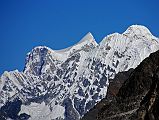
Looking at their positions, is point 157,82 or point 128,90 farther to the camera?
point 128,90

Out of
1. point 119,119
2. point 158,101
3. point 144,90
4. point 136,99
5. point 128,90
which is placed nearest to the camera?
point 158,101

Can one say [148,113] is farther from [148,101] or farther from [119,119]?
[119,119]

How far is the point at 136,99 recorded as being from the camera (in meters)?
103

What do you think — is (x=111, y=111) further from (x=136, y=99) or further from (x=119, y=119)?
(x=119, y=119)

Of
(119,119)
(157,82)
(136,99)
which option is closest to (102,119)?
(136,99)

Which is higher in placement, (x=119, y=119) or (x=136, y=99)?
(x=136, y=99)

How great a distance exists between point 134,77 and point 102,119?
1948 cm

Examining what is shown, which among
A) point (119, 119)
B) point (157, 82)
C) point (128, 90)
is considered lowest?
point (157, 82)

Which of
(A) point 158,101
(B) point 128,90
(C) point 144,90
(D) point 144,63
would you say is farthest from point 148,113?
(D) point 144,63

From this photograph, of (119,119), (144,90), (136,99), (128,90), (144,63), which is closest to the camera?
(119,119)

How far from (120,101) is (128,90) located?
5.62m

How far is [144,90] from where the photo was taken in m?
110

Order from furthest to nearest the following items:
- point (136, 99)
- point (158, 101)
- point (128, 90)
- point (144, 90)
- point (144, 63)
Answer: point (144, 63) < point (128, 90) < point (144, 90) < point (136, 99) < point (158, 101)

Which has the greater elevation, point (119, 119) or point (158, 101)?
point (119, 119)
